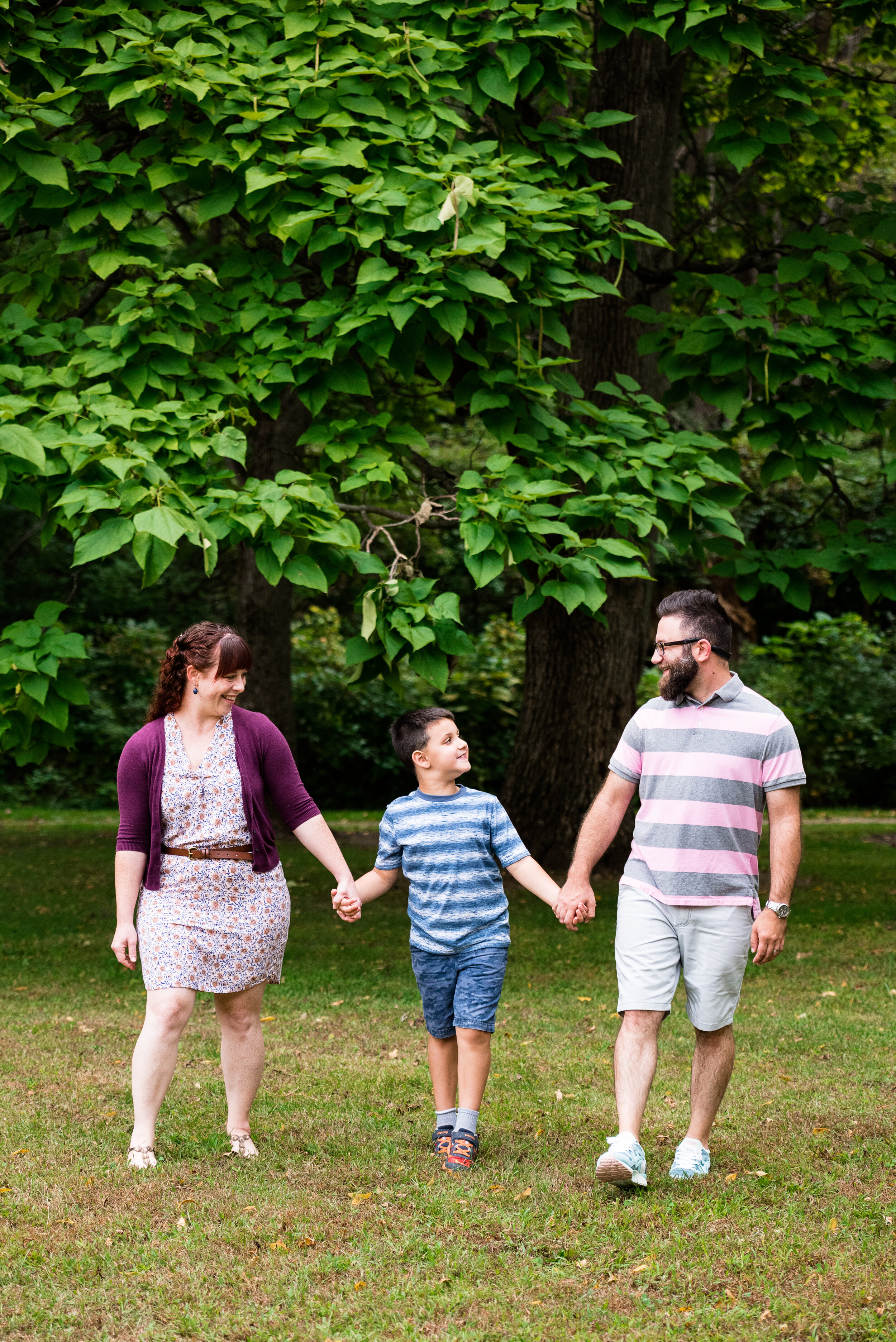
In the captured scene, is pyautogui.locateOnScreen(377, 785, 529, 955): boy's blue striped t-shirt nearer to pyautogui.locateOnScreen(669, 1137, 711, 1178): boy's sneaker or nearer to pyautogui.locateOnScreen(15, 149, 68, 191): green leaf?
pyautogui.locateOnScreen(669, 1137, 711, 1178): boy's sneaker

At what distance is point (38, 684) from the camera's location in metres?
6.47

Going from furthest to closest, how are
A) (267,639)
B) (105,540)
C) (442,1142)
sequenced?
(267,639) < (105,540) < (442,1142)

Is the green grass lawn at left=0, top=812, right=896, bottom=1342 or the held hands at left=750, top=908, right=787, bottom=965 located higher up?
the held hands at left=750, top=908, right=787, bottom=965

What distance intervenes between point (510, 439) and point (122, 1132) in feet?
12.7

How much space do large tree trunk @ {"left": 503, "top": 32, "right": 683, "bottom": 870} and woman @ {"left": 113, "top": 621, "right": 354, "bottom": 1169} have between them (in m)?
5.95

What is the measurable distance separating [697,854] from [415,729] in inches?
40.7

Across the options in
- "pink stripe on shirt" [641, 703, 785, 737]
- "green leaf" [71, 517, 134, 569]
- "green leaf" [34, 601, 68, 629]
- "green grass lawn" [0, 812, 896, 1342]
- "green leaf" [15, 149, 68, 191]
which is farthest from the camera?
"green leaf" [34, 601, 68, 629]

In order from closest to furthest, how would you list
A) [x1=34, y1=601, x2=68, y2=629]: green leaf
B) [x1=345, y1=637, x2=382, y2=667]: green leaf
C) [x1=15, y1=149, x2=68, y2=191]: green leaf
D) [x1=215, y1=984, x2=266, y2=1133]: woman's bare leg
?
[x1=215, y1=984, x2=266, y2=1133]: woman's bare leg, [x1=345, y1=637, x2=382, y2=667]: green leaf, [x1=15, y1=149, x2=68, y2=191]: green leaf, [x1=34, y1=601, x2=68, y2=629]: green leaf

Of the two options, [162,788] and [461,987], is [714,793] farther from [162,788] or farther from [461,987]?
[162,788]

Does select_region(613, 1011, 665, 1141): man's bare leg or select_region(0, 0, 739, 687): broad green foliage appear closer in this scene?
select_region(613, 1011, 665, 1141): man's bare leg

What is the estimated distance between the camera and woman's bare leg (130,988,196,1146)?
171 inches

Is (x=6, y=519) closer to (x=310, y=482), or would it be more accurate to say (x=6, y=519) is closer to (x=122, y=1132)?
(x=310, y=482)

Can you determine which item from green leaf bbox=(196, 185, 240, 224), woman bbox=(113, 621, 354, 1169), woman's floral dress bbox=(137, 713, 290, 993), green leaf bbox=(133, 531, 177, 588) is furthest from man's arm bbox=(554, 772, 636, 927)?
green leaf bbox=(196, 185, 240, 224)

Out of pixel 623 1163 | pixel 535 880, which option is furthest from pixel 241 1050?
pixel 623 1163
